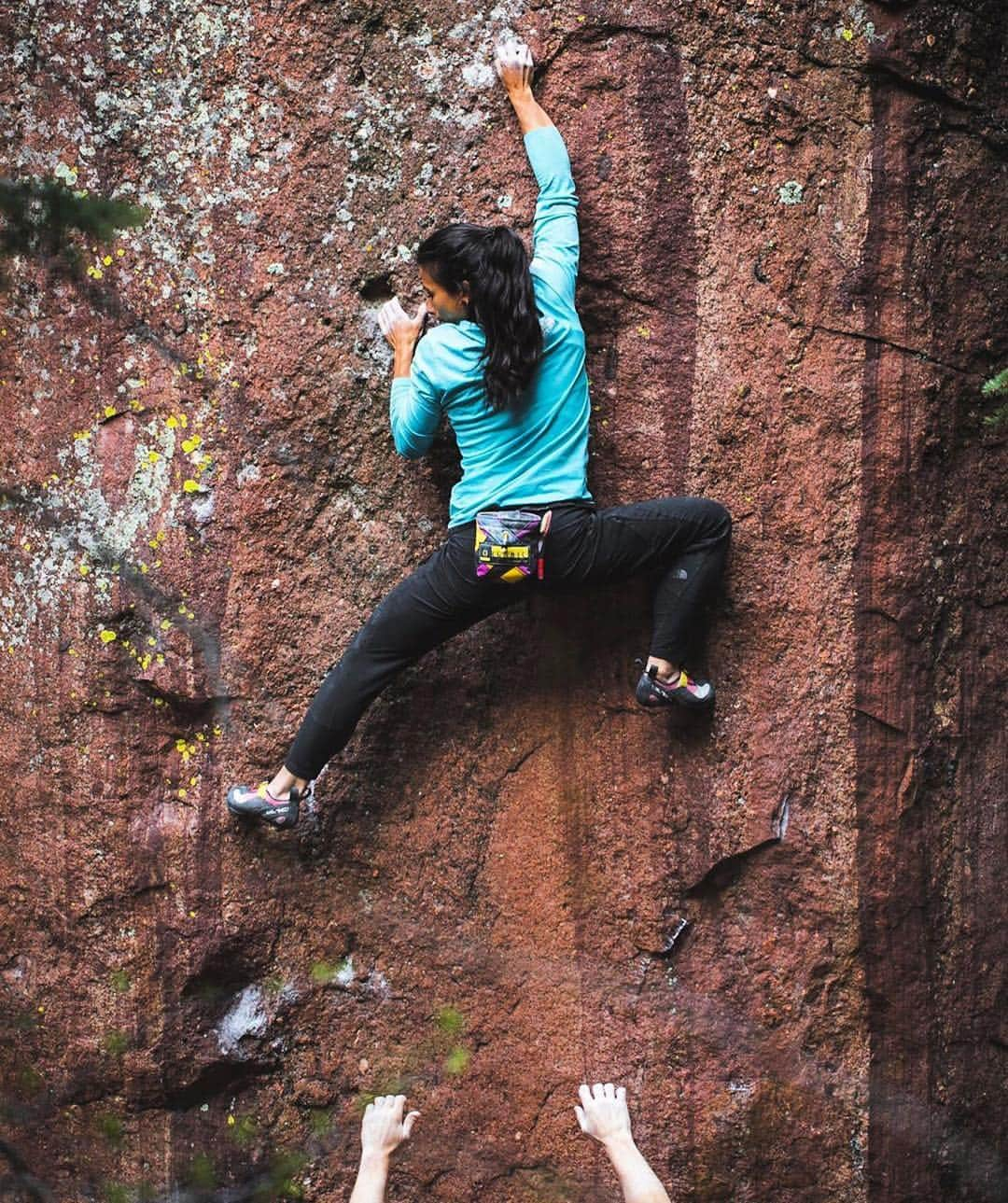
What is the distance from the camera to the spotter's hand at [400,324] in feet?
11.5

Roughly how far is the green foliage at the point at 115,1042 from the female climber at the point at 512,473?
3.48ft

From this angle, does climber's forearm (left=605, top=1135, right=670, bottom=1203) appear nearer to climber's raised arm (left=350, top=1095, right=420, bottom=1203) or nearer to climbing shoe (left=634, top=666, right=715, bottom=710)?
climber's raised arm (left=350, top=1095, right=420, bottom=1203)

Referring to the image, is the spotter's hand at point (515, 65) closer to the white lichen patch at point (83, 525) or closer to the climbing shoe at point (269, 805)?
the white lichen patch at point (83, 525)

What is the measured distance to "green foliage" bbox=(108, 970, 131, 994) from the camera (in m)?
3.75

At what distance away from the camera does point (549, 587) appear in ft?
11.1

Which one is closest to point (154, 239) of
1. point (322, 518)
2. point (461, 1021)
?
point (322, 518)

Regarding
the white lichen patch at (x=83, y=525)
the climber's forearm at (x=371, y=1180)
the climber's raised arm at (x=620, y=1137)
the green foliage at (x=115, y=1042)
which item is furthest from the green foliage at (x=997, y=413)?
the green foliage at (x=115, y=1042)

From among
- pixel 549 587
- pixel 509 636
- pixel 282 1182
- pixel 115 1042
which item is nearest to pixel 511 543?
pixel 549 587

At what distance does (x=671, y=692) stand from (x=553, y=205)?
1463mm

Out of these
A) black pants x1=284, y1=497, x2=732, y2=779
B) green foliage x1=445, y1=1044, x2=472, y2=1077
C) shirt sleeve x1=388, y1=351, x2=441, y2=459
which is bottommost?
green foliage x1=445, y1=1044, x2=472, y2=1077

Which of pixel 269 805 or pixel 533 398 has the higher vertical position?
pixel 533 398

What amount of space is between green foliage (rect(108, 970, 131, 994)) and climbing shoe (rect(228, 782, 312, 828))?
674 mm

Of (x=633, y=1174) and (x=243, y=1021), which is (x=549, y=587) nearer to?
(x=633, y=1174)

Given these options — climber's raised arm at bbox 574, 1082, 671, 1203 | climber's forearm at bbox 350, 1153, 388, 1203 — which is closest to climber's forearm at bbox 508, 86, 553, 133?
climber's raised arm at bbox 574, 1082, 671, 1203
